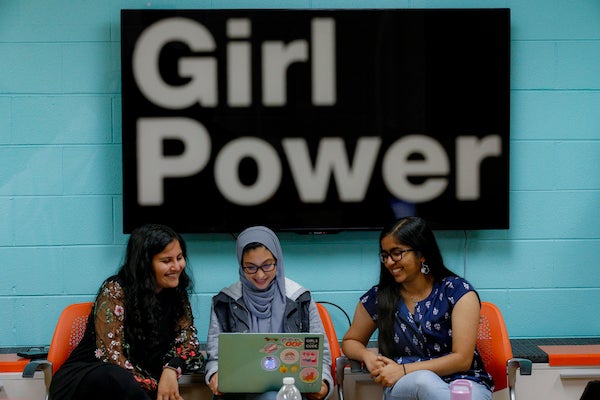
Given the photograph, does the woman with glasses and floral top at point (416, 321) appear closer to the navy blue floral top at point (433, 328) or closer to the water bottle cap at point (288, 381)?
the navy blue floral top at point (433, 328)

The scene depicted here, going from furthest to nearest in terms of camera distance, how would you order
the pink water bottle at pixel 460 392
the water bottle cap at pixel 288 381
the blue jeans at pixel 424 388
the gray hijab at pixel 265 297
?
the gray hijab at pixel 265 297
the blue jeans at pixel 424 388
the water bottle cap at pixel 288 381
the pink water bottle at pixel 460 392

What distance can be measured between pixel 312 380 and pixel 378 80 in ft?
4.67

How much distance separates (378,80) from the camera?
328 centimetres

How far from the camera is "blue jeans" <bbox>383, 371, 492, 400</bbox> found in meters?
2.52

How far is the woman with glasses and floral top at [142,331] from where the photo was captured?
2.66m

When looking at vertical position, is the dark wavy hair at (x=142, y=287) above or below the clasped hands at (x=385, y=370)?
above

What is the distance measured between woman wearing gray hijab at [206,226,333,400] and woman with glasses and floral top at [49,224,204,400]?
14 cm

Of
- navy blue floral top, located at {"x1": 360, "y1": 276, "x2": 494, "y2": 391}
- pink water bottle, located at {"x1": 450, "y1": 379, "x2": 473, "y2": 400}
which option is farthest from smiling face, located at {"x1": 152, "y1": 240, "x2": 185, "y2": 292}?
pink water bottle, located at {"x1": 450, "y1": 379, "x2": 473, "y2": 400}

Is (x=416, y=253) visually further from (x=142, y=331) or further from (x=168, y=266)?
(x=142, y=331)

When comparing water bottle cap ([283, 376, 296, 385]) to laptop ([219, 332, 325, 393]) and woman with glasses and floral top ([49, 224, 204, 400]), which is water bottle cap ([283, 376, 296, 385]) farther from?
woman with glasses and floral top ([49, 224, 204, 400])

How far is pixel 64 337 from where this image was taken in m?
2.88

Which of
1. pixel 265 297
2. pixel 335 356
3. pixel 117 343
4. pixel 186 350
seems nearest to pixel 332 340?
pixel 335 356

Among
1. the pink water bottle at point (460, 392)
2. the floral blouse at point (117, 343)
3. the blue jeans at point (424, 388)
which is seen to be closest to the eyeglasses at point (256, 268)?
the floral blouse at point (117, 343)

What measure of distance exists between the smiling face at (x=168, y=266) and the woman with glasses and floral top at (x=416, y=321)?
706 mm
